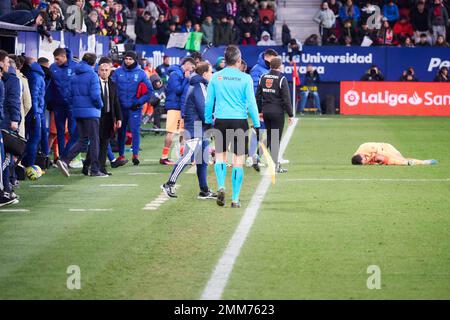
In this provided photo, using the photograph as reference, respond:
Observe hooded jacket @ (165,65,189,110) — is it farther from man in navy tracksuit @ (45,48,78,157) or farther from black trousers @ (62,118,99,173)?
black trousers @ (62,118,99,173)

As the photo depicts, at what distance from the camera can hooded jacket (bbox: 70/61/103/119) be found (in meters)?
17.3

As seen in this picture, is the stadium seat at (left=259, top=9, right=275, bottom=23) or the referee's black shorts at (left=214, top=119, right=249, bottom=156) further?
the stadium seat at (left=259, top=9, right=275, bottom=23)

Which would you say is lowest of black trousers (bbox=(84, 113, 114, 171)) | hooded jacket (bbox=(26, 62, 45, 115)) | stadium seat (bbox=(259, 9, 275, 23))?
black trousers (bbox=(84, 113, 114, 171))

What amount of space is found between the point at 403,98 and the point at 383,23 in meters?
3.74

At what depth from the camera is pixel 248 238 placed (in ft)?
37.3

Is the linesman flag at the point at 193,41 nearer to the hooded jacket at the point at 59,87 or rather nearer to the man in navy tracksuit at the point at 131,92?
the man in navy tracksuit at the point at 131,92

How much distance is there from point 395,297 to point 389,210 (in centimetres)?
498

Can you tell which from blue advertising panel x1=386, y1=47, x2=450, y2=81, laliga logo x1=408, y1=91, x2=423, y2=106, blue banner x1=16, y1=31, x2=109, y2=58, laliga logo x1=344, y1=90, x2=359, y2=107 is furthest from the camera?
blue advertising panel x1=386, y1=47, x2=450, y2=81

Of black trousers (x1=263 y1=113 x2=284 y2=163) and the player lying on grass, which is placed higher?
black trousers (x1=263 y1=113 x2=284 y2=163)

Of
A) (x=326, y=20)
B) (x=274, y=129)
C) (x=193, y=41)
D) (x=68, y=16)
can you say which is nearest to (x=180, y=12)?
(x=326, y=20)

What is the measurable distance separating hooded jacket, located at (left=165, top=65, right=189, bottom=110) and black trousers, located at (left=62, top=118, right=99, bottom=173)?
110 inches

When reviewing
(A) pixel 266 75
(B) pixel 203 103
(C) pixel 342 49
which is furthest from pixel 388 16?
(B) pixel 203 103

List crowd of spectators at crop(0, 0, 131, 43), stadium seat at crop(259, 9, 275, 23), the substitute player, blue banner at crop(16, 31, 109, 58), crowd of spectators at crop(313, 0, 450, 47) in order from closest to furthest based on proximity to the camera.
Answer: the substitute player, blue banner at crop(16, 31, 109, 58), crowd of spectators at crop(0, 0, 131, 43), crowd of spectators at crop(313, 0, 450, 47), stadium seat at crop(259, 9, 275, 23)

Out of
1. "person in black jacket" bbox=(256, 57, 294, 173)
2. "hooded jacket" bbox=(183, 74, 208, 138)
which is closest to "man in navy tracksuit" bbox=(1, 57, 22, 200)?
"hooded jacket" bbox=(183, 74, 208, 138)
